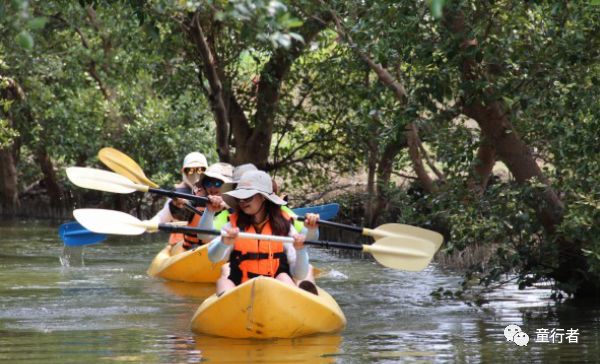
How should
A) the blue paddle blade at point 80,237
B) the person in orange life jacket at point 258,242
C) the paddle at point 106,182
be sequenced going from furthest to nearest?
the blue paddle blade at point 80,237 → the paddle at point 106,182 → the person in orange life jacket at point 258,242

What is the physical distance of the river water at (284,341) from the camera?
685cm

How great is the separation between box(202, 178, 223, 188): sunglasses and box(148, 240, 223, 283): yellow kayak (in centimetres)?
88

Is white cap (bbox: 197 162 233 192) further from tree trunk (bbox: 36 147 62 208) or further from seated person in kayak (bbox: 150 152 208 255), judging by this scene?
tree trunk (bbox: 36 147 62 208)

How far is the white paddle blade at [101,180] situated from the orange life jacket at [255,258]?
1.57 meters

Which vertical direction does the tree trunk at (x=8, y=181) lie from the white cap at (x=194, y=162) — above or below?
above

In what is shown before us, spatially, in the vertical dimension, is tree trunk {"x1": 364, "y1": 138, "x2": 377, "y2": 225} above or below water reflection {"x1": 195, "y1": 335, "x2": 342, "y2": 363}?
above

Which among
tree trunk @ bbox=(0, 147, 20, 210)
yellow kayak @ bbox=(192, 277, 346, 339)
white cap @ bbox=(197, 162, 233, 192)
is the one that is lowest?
yellow kayak @ bbox=(192, 277, 346, 339)

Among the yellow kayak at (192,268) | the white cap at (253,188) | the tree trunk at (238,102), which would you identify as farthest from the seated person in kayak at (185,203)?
the white cap at (253,188)

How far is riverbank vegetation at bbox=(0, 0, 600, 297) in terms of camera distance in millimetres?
7984

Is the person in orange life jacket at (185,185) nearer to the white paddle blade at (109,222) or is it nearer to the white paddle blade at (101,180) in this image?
the white paddle blade at (101,180)

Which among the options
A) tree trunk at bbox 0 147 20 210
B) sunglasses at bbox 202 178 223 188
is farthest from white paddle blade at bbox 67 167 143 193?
tree trunk at bbox 0 147 20 210

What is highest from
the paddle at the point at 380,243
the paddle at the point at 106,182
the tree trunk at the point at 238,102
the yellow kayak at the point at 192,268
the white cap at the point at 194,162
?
the tree trunk at the point at 238,102

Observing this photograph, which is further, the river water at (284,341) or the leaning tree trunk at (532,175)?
the leaning tree trunk at (532,175)

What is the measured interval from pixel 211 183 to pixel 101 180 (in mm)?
1298
